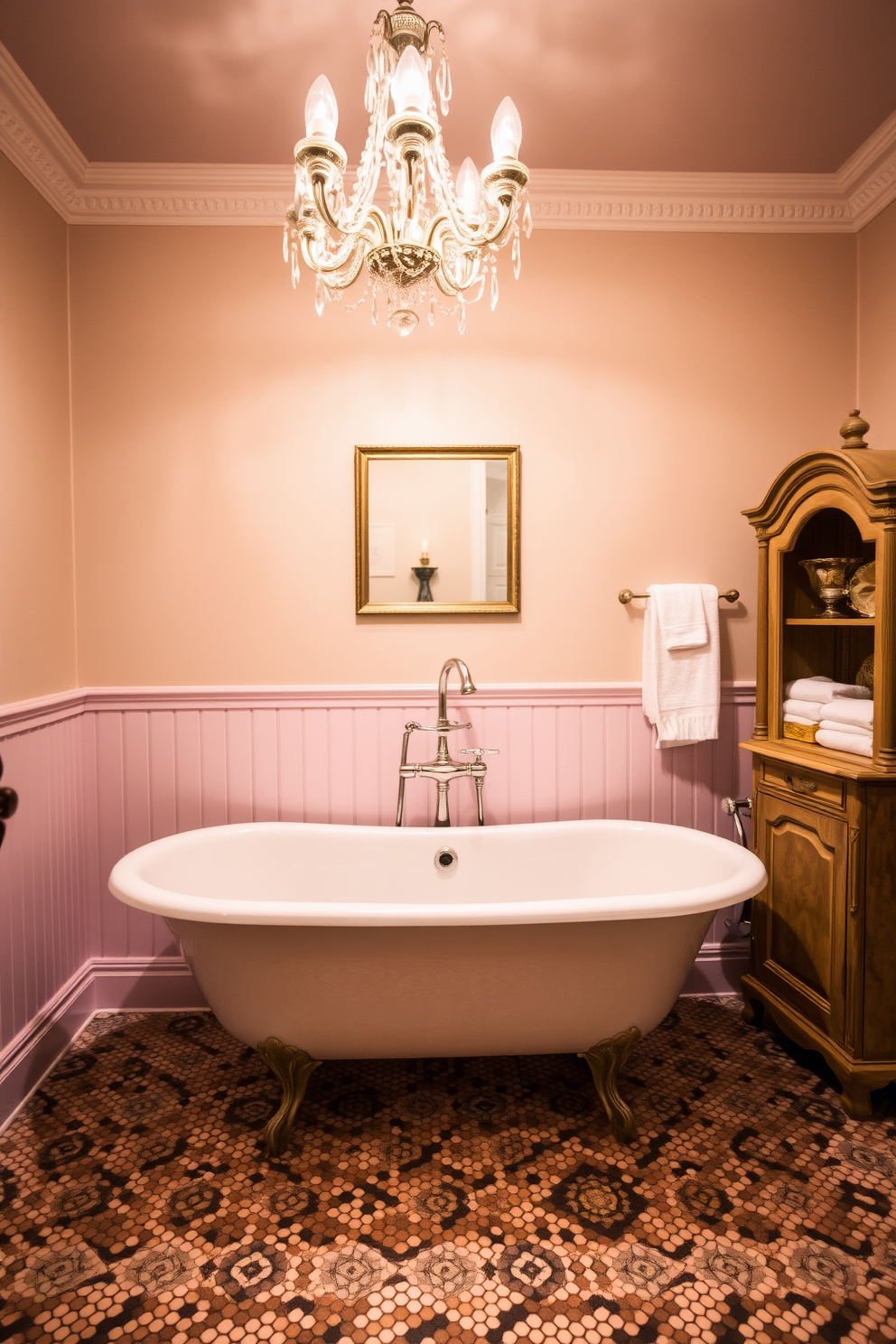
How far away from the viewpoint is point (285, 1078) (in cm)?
165

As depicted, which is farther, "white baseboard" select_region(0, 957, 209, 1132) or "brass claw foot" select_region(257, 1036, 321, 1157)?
"white baseboard" select_region(0, 957, 209, 1132)

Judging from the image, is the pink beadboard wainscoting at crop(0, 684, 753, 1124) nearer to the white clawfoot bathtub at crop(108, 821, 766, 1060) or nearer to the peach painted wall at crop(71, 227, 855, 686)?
the peach painted wall at crop(71, 227, 855, 686)

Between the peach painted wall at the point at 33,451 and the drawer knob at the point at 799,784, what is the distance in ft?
6.99

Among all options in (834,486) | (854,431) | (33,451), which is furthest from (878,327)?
(33,451)

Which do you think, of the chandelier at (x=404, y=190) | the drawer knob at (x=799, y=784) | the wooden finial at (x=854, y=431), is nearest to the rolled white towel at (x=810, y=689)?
the drawer knob at (x=799, y=784)

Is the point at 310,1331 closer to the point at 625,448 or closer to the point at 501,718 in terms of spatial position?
the point at 501,718

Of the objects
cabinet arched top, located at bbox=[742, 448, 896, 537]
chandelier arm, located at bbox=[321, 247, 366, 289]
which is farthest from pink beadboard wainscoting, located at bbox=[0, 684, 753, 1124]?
chandelier arm, located at bbox=[321, 247, 366, 289]

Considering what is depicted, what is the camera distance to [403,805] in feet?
7.63

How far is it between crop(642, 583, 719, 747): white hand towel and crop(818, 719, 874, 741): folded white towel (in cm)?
38

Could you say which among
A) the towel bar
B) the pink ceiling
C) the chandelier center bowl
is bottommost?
the towel bar

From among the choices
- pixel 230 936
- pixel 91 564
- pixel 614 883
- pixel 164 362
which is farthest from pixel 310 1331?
pixel 164 362

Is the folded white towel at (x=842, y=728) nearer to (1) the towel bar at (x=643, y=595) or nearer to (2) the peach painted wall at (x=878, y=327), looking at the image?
(1) the towel bar at (x=643, y=595)

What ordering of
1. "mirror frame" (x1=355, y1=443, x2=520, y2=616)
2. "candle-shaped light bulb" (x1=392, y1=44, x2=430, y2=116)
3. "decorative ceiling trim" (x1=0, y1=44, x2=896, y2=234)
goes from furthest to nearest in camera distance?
1. "mirror frame" (x1=355, y1=443, x2=520, y2=616)
2. "decorative ceiling trim" (x1=0, y1=44, x2=896, y2=234)
3. "candle-shaped light bulb" (x1=392, y1=44, x2=430, y2=116)

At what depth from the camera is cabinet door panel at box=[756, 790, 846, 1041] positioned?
180cm
